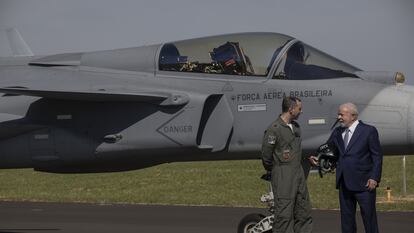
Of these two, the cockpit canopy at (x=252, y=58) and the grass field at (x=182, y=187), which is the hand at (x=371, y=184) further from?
the grass field at (x=182, y=187)

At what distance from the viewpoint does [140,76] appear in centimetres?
1032

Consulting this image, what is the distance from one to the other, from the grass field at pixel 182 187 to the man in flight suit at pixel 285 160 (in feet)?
28.0

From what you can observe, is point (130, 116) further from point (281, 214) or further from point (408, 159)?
point (408, 159)

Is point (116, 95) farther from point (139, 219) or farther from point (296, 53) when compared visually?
point (139, 219)

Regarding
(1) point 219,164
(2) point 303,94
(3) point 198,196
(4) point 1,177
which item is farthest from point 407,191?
(4) point 1,177

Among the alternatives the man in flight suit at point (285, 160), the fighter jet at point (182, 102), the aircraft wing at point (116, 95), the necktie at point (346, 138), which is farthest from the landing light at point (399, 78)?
the aircraft wing at point (116, 95)

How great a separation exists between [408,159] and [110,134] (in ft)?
75.0

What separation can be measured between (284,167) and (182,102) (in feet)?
4.92

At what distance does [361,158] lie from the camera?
915 centimetres

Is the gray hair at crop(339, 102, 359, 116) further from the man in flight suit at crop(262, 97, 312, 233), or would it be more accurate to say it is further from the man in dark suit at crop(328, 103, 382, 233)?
the man in flight suit at crop(262, 97, 312, 233)

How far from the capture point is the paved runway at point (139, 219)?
562 inches

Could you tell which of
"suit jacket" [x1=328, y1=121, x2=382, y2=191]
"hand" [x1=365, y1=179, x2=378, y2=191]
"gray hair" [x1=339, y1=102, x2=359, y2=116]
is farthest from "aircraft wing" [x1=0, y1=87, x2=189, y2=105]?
"hand" [x1=365, y1=179, x2=378, y2=191]

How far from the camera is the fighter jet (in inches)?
377

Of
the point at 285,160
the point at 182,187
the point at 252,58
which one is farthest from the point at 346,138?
the point at 182,187
